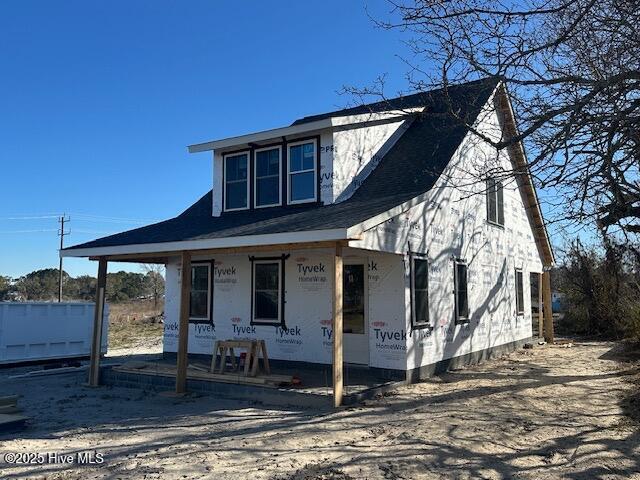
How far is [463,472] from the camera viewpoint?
17.2 feet

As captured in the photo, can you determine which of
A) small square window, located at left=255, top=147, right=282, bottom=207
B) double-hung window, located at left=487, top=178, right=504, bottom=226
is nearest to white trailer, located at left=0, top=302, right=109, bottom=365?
small square window, located at left=255, top=147, right=282, bottom=207

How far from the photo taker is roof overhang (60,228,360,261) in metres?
7.99

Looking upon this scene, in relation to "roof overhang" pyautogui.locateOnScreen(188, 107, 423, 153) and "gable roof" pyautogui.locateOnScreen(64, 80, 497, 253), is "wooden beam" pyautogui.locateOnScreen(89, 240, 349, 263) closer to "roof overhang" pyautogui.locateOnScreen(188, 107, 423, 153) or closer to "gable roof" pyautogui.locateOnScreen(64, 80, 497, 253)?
"gable roof" pyautogui.locateOnScreen(64, 80, 497, 253)

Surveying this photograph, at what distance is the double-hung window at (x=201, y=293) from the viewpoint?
1283 centimetres

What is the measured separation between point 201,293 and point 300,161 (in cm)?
407

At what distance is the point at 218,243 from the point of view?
9398 mm

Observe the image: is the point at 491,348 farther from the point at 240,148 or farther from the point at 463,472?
the point at 463,472

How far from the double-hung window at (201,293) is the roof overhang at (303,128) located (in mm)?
2917

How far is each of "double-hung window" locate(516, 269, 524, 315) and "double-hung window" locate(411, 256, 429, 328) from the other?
6.47 meters

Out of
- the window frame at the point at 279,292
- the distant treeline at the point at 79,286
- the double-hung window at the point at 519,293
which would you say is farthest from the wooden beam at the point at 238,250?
the distant treeline at the point at 79,286

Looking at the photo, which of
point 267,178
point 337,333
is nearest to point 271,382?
point 337,333

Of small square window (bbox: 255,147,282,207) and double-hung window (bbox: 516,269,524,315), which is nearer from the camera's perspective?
small square window (bbox: 255,147,282,207)

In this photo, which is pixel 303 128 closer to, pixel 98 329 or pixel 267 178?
pixel 267 178

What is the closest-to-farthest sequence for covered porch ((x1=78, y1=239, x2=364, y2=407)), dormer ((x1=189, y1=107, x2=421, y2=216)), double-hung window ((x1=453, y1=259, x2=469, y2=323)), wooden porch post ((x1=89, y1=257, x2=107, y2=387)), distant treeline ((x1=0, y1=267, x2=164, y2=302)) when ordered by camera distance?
covered porch ((x1=78, y1=239, x2=364, y2=407))
wooden porch post ((x1=89, y1=257, x2=107, y2=387))
dormer ((x1=189, y1=107, x2=421, y2=216))
double-hung window ((x1=453, y1=259, x2=469, y2=323))
distant treeline ((x1=0, y1=267, x2=164, y2=302))
